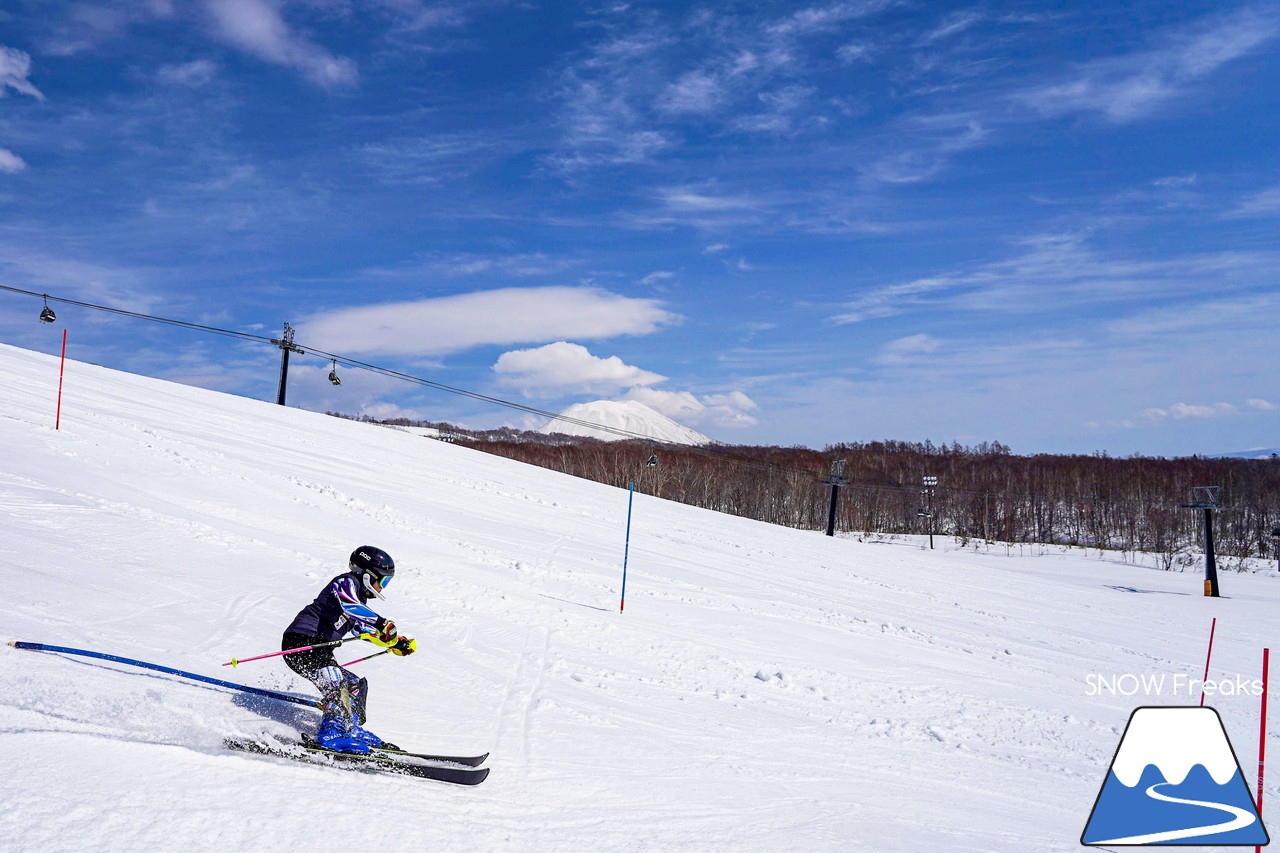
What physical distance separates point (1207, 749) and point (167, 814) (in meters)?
6.13

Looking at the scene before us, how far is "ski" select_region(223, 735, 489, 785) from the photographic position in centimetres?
545

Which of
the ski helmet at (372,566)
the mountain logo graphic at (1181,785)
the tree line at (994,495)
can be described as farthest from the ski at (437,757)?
the tree line at (994,495)

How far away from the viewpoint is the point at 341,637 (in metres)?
5.91

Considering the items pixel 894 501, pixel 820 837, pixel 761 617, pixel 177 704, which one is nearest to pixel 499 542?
pixel 761 617

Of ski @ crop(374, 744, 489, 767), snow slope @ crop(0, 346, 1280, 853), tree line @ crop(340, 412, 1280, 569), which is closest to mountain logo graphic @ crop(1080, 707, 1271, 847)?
snow slope @ crop(0, 346, 1280, 853)

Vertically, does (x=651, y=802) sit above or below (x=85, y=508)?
below

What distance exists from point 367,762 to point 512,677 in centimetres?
297

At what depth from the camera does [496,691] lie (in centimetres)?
791

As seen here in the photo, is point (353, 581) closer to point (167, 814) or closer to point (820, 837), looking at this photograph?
point (167, 814)

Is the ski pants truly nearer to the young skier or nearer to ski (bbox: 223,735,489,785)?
the young skier

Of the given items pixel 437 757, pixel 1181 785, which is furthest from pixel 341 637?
pixel 1181 785

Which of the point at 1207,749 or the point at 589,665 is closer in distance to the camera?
the point at 1207,749

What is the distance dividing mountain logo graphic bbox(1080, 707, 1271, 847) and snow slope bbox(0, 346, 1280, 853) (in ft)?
6.30

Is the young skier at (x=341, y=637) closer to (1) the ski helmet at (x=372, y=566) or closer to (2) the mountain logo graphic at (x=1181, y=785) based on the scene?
(1) the ski helmet at (x=372, y=566)
